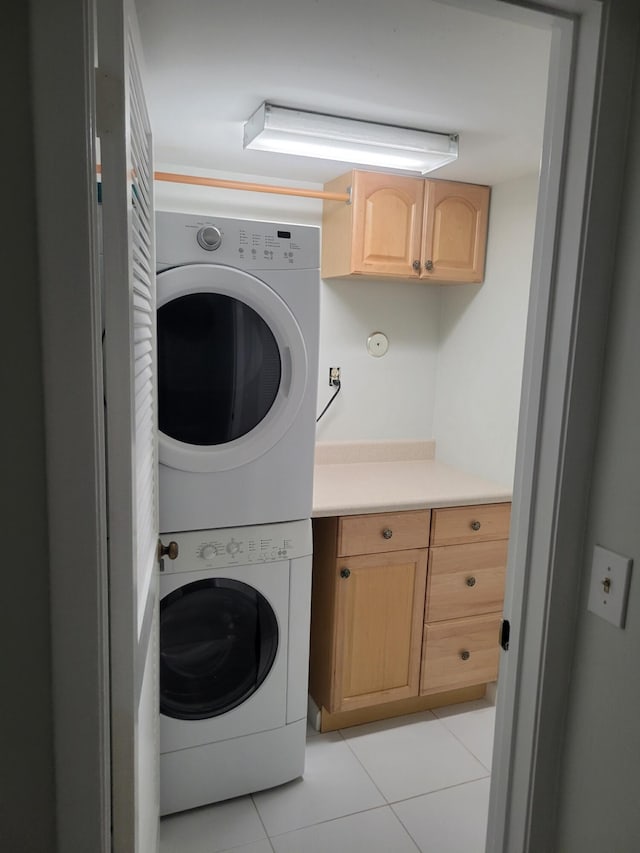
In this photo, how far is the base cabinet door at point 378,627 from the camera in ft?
7.24

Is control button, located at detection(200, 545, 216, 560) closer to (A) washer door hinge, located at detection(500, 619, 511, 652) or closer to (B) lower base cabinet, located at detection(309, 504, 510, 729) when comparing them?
(B) lower base cabinet, located at detection(309, 504, 510, 729)

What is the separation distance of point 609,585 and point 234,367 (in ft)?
3.96

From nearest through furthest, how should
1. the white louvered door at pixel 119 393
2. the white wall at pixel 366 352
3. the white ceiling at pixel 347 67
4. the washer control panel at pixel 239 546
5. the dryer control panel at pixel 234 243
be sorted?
the white louvered door at pixel 119 393
the white ceiling at pixel 347 67
the dryer control panel at pixel 234 243
the washer control panel at pixel 239 546
the white wall at pixel 366 352

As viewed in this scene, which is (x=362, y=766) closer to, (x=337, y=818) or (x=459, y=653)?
(x=337, y=818)

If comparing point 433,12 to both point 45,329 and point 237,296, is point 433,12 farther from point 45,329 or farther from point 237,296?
point 45,329

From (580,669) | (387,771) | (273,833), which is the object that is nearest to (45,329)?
(580,669)

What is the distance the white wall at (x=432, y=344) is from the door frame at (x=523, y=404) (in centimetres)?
150

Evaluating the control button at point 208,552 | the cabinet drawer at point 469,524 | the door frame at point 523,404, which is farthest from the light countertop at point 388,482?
the door frame at point 523,404

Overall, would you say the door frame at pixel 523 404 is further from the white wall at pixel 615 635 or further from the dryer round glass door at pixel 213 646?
the dryer round glass door at pixel 213 646

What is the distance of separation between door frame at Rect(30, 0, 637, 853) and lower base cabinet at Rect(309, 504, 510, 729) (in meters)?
1.09

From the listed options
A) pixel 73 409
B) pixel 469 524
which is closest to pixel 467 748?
pixel 469 524

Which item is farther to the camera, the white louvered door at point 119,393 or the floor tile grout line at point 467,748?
the floor tile grout line at point 467,748

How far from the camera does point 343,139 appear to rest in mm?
1928

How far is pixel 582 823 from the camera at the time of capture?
3.33ft
